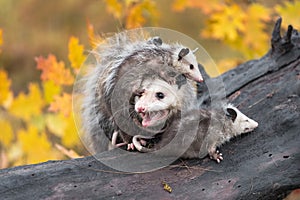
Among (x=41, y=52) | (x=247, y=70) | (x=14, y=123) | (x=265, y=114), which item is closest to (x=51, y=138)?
(x=14, y=123)

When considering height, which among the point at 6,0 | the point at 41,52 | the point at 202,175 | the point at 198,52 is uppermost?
the point at 6,0

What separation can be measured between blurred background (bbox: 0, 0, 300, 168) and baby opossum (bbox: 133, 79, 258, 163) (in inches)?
20.9

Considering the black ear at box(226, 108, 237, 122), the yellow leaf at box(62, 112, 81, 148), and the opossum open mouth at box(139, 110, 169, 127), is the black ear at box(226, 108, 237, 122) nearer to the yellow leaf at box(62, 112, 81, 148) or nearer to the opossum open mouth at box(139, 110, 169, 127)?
the opossum open mouth at box(139, 110, 169, 127)

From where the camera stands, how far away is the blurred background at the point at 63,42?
10.00ft

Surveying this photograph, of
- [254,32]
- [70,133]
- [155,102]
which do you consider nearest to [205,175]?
[155,102]

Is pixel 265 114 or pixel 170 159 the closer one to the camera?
pixel 170 159

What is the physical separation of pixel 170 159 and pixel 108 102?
302 millimetres

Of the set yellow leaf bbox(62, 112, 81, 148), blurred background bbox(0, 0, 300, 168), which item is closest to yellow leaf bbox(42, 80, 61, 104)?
blurred background bbox(0, 0, 300, 168)

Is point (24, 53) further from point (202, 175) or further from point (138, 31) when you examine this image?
point (202, 175)

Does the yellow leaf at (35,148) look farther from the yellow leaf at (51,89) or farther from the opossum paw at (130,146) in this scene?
the opossum paw at (130,146)

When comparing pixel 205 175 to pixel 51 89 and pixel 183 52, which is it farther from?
pixel 51 89

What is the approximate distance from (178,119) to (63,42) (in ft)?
12.9

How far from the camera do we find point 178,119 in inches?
75.7

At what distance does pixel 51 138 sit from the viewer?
4.32m
